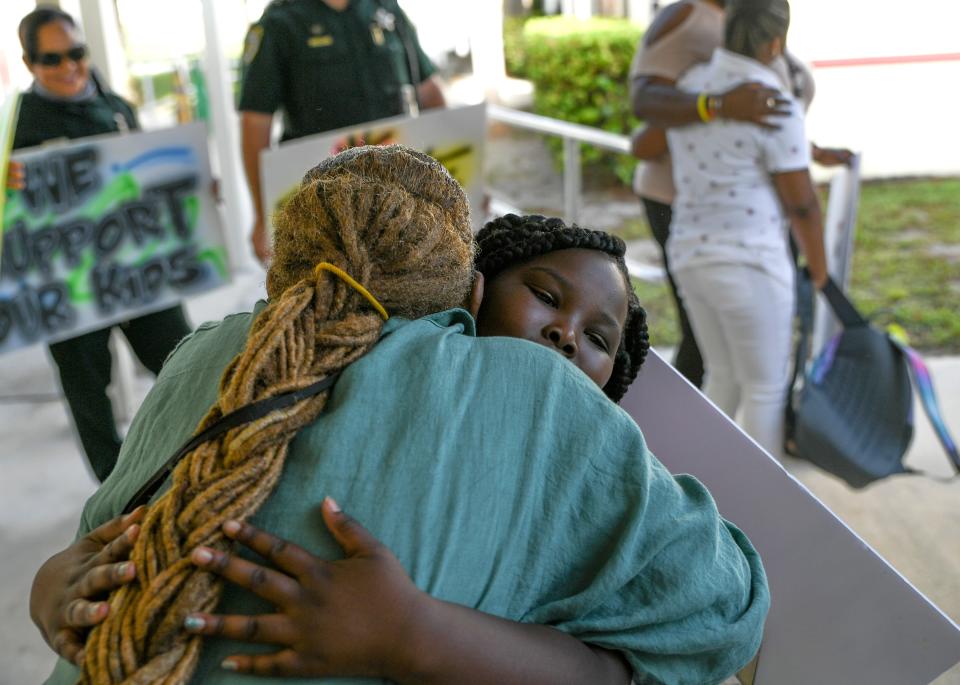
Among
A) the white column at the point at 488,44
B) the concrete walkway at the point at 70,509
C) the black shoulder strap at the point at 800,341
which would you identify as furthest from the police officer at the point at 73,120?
the white column at the point at 488,44

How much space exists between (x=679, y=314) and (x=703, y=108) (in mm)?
771

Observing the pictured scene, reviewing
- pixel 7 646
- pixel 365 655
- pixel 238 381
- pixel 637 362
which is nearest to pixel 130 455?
pixel 238 381

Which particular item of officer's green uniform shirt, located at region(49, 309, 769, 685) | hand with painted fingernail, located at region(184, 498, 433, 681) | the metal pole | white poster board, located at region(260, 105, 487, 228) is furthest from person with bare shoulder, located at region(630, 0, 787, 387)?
hand with painted fingernail, located at region(184, 498, 433, 681)

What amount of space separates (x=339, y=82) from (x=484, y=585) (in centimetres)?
289

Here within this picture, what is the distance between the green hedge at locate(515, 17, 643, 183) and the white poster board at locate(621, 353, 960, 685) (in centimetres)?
460

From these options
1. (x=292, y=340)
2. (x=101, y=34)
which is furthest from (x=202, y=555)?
(x=101, y=34)

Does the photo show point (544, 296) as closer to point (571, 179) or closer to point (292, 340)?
point (292, 340)

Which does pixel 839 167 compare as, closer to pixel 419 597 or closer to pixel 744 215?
pixel 744 215

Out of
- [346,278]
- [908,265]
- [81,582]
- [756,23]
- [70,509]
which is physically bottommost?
[908,265]

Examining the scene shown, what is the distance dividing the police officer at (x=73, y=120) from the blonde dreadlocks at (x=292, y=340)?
7.51 feet

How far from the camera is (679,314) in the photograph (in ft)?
11.4

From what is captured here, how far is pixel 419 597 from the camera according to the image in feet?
3.16

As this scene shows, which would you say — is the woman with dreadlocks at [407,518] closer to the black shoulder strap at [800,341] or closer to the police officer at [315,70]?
the black shoulder strap at [800,341]

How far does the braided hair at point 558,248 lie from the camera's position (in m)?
1.44
